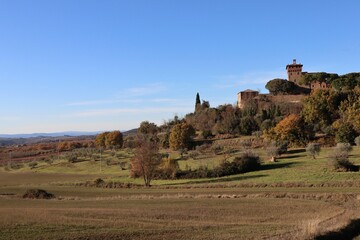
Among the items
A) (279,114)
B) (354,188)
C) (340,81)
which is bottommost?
(354,188)

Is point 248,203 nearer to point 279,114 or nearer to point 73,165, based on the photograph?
point 73,165

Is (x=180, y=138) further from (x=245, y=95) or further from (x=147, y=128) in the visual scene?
(x=147, y=128)

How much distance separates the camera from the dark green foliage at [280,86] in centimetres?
13225

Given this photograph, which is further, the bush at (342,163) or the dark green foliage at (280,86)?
the dark green foliage at (280,86)

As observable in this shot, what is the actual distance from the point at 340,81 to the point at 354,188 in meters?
87.9

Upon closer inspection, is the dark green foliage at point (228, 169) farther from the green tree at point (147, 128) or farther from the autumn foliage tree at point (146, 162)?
the green tree at point (147, 128)

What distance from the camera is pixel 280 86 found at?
434 ft

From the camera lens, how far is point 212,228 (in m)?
22.5

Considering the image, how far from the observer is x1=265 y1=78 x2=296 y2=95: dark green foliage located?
434ft

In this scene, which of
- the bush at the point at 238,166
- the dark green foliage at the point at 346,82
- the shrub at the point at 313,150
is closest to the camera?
the bush at the point at 238,166

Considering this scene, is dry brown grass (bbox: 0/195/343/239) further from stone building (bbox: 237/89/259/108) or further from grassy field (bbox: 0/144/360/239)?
stone building (bbox: 237/89/259/108)

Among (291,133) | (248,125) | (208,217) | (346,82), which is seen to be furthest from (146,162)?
(346,82)

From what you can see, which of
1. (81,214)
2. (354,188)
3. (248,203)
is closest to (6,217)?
(81,214)

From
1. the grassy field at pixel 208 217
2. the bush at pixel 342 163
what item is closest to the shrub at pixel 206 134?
the bush at pixel 342 163
